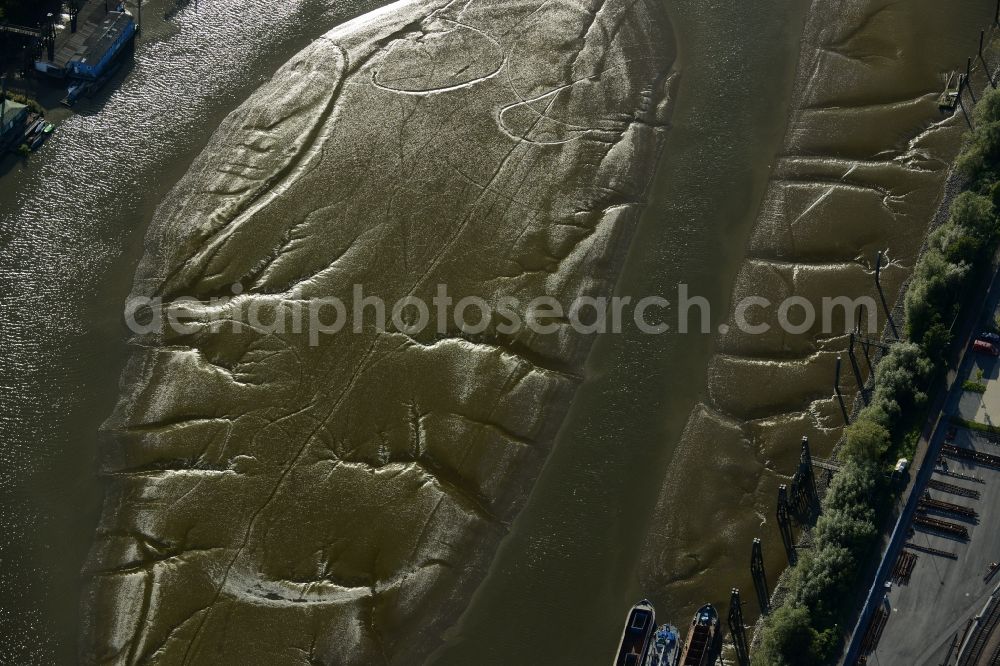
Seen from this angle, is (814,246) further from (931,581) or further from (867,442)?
(931,581)

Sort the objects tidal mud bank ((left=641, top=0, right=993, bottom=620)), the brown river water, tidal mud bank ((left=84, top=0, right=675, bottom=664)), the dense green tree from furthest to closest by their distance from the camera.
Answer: tidal mud bank ((left=641, top=0, right=993, bottom=620))
the dense green tree
the brown river water
tidal mud bank ((left=84, top=0, right=675, bottom=664))

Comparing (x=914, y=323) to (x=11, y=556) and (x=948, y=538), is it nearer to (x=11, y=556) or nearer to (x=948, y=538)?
(x=948, y=538)

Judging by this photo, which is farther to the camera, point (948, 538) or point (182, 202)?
point (182, 202)

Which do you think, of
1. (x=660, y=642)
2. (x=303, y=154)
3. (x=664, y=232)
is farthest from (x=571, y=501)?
(x=303, y=154)

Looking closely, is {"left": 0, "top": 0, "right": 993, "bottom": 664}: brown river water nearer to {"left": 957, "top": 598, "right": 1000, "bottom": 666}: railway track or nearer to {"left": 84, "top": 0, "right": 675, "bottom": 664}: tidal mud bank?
{"left": 84, "top": 0, "right": 675, "bottom": 664}: tidal mud bank

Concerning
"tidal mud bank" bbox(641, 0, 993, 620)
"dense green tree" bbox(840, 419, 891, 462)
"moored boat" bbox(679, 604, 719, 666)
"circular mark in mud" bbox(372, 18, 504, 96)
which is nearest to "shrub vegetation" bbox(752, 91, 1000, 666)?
"dense green tree" bbox(840, 419, 891, 462)
